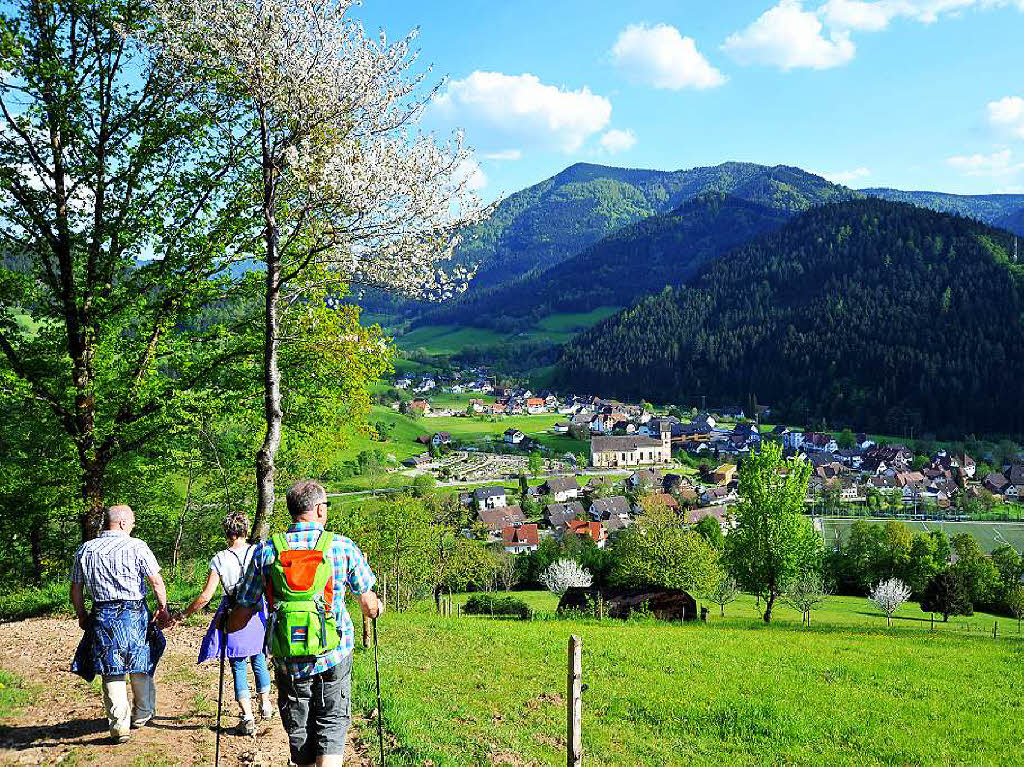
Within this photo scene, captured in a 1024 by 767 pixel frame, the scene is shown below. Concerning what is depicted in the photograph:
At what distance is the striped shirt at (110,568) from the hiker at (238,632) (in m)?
0.61

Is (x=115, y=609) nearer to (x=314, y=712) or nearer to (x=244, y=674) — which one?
(x=244, y=674)

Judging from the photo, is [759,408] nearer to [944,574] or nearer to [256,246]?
[944,574]

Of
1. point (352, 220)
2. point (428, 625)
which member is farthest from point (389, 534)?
point (352, 220)

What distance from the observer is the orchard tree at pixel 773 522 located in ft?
109

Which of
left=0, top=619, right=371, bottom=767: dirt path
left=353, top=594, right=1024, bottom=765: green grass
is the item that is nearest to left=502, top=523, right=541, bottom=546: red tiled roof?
left=353, top=594, right=1024, bottom=765: green grass

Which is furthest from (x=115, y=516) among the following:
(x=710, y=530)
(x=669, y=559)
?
(x=710, y=530)

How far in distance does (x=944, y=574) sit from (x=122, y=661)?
234ft

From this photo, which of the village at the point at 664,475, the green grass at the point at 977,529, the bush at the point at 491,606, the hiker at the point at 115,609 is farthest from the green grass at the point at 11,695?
the green grass at the point at 977,529

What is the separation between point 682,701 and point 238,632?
7157 mm

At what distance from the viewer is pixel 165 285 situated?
501 inches

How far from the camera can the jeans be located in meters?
7.07

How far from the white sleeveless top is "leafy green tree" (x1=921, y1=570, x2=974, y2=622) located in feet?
218

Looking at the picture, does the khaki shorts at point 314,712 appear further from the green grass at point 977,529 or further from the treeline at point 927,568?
the green grass at point 977,529

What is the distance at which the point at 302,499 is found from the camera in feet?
16.8
